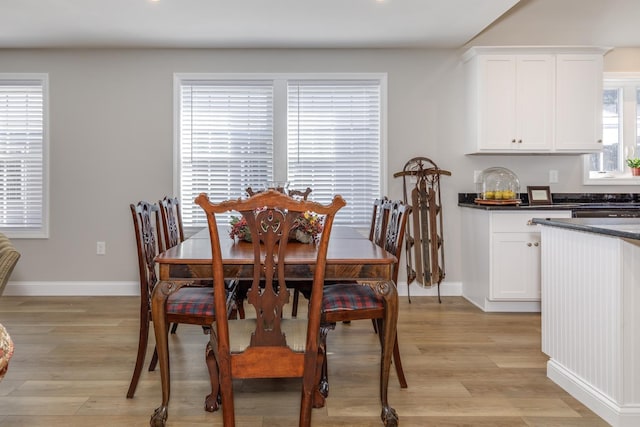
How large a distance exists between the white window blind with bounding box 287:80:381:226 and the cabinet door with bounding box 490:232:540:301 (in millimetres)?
1281

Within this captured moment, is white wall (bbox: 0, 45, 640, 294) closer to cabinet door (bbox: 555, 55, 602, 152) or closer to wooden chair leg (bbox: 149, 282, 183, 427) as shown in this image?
cabinet door (bbox: 555, 55, 602, 152)

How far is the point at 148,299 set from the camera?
249cm

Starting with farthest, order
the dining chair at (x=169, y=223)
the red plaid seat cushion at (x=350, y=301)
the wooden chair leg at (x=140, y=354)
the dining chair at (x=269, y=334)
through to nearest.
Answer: the dining chair at (x=169, y=223), the wooden chair leg at (x=140, y=354), the red plaid seat cushion at (x=350, y=301), the dining chair at (x=269, y=334)

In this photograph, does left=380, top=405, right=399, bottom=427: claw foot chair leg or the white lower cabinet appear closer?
left=380, top=405, right=399, bottom=427: claw foot chair leg

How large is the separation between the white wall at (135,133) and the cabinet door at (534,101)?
0.34 metres

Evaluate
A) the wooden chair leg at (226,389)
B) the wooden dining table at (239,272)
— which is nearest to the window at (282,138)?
the wooden dining table at (239,272)

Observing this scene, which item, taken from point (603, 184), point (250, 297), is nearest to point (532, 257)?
point (603, 184)

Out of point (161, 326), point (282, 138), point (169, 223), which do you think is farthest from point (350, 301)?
point (282, 138)

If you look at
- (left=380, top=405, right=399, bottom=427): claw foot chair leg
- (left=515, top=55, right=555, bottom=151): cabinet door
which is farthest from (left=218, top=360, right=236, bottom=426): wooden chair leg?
(left=515, top=55, right=555, bottom=151): cabinet door

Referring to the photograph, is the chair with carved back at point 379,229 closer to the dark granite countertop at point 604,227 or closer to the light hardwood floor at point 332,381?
the light hardwood floor at point 332,381

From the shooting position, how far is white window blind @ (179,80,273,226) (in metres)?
4.66

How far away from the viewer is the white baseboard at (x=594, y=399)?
204 cm

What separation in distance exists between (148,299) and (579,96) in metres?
3.99

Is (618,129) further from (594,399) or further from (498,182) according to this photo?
(594,399)
